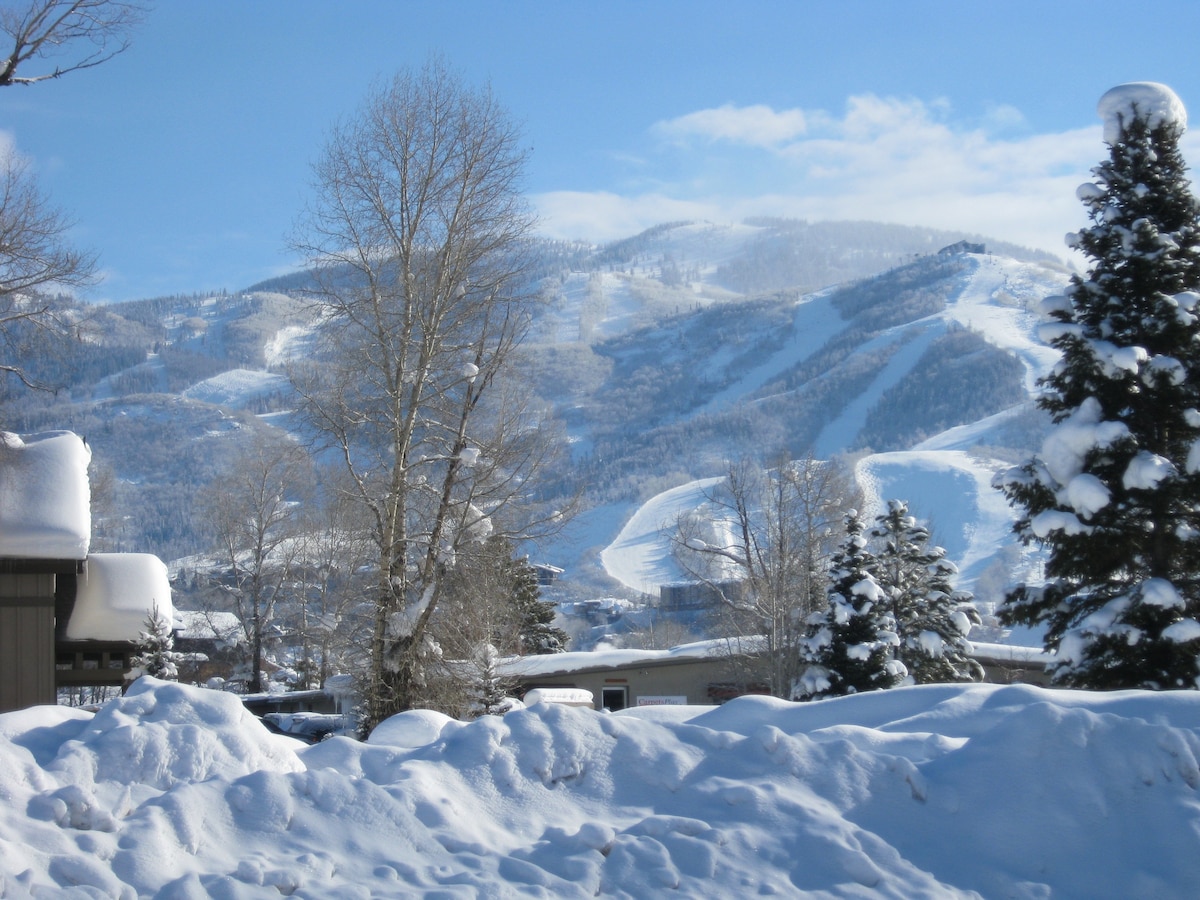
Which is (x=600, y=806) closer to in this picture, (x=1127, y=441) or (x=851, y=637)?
(x=1127, y=441)

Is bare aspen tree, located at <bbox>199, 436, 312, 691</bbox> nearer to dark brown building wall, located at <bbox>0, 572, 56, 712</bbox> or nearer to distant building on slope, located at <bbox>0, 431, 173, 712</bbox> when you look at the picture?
distant building on slope, located at <bbox>0, 431, 173, 712</bbox>

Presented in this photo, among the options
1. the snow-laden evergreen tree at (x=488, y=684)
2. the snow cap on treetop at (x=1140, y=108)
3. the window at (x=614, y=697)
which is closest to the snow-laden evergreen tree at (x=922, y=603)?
the window at (x=614, y=697)

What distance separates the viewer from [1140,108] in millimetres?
15727

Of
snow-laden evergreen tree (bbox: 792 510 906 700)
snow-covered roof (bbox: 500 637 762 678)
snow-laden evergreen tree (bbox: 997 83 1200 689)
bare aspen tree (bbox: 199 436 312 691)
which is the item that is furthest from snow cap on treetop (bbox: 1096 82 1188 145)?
bare aspen tree (bbox: 199 436 312 691)

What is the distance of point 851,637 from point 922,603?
601 cm

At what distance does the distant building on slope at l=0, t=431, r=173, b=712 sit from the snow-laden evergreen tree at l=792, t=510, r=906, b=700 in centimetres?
1561

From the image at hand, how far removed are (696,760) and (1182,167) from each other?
43.3ft

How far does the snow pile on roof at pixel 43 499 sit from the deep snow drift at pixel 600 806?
7.21 metres

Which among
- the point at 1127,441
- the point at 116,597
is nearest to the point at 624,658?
the point at 116,597

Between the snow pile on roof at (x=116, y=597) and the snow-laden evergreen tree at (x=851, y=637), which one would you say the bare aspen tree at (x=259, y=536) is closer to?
the snow-laden evergreen tree at (x=851, y=637)

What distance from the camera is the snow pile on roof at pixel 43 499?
13312 mm

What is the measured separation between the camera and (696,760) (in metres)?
6.59

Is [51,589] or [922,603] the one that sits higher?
[51,589]

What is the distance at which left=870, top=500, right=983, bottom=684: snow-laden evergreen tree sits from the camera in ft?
99.3
